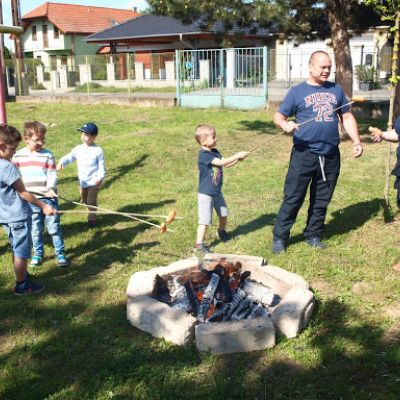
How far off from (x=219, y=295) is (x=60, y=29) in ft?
144

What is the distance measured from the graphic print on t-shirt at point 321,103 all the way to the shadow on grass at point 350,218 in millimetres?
1507

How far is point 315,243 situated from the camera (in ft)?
18.2

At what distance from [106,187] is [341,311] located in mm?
5351

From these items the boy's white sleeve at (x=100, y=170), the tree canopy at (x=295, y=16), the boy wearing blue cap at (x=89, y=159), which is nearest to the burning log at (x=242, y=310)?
the boy wearing blue cap at (x=89, y=159)

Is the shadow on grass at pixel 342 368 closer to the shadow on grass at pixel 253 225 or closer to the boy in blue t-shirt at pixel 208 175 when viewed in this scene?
the boy in blue t-shirt at pixel 208 175

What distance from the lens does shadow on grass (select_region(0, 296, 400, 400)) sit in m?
3.25

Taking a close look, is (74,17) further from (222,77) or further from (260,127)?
(260,127)

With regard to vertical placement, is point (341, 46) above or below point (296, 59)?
below

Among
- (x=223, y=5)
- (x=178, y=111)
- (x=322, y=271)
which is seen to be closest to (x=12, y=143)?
(x=322, y=271)

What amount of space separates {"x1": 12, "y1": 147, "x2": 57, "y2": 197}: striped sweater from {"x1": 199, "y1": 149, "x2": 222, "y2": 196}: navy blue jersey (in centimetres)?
153

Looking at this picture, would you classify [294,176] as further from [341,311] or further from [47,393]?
[47,393]

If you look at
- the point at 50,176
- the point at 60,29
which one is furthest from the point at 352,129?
the point at 60,29

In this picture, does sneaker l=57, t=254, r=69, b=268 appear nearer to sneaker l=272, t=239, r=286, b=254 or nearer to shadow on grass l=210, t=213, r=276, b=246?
shadow on grass l=210, t=213, r=276, b=246

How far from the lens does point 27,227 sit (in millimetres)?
4531
